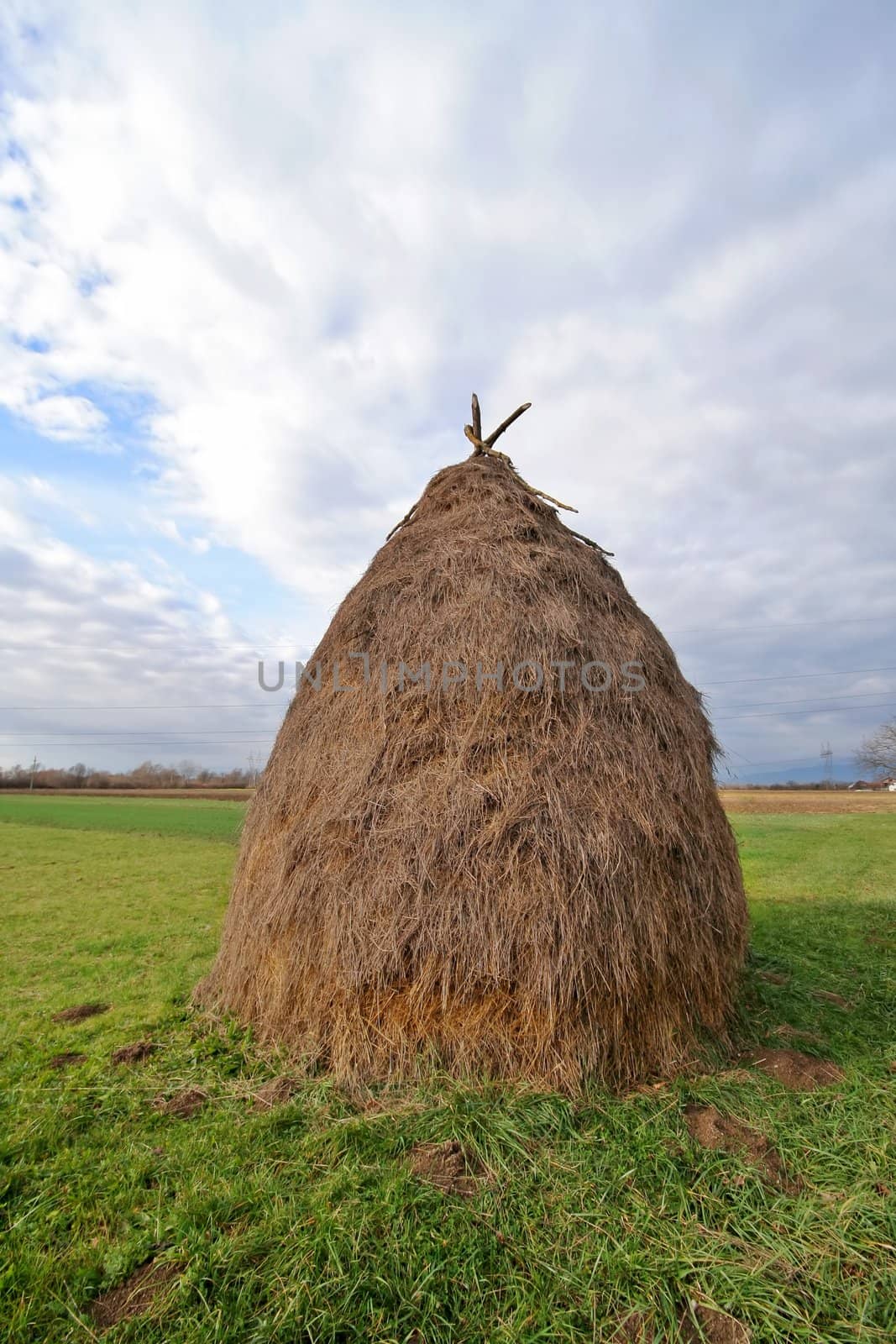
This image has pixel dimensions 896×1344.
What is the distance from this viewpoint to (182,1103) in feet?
14.5

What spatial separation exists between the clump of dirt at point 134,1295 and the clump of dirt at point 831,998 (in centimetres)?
608

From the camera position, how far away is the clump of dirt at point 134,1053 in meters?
5.09

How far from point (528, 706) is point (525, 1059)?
242 centimetres

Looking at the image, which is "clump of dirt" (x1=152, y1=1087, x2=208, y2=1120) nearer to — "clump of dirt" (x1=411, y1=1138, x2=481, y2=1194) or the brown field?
"clump of dirt" (x1=411, y1=1138, x2=481, y2=1194)

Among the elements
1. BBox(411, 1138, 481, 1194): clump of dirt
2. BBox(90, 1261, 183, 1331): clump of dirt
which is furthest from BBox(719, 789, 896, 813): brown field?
BBox(90, 1261, 183, 1331): clump of dirt

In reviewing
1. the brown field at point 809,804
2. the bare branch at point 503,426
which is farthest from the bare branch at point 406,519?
the brown field at point 809,804

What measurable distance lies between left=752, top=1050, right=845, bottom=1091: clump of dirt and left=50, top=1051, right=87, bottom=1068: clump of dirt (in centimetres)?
534

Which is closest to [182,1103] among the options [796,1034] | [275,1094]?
[275,1094]

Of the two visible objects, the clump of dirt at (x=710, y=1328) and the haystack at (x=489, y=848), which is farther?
the haystack at (x=489, y=848)

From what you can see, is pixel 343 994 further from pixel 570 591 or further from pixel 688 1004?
pixel 570 591

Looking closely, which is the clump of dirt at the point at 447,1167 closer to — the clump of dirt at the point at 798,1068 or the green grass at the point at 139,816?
the clump of dirt at the point at 798,1068

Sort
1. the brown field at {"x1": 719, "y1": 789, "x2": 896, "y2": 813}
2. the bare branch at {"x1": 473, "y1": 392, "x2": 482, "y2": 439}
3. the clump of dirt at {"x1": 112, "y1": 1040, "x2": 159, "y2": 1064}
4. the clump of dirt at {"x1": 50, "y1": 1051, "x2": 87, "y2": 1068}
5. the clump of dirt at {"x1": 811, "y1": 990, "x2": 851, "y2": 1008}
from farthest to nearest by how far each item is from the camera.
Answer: the brown field at {"x1": 719, "y1": 789, "x2": 896, "y2": 813}
the bare branch at {"x1": 473, "y1": 392, "x2": 482, "y2": 439}
the clump of dirt at {"x1": 811, "y1": 990, "x2": 851, "y2": 1008}
the clump of dirt at {"x1": 50, "y1": 1051, "x2": 87, "y2": 1068}
the clump of dirt at {"x1": 112, "y1": 1040, "x2": 159, "y2": 1064}

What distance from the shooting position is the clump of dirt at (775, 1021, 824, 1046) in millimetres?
5317

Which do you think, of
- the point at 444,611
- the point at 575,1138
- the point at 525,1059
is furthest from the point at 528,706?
the point at 575,1138
